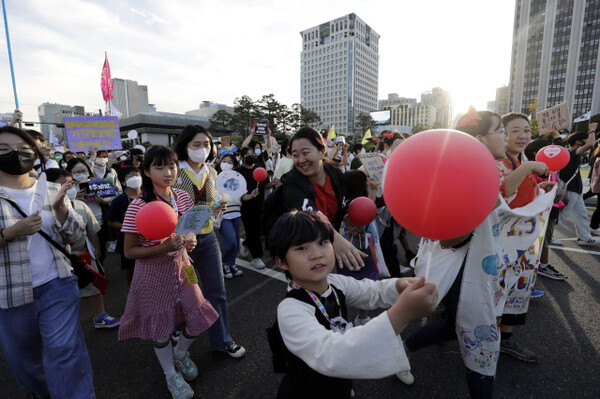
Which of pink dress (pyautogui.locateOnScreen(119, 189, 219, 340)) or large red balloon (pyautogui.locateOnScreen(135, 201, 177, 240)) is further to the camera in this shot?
pink dress (pyautogui.locateOnScreen(119, 189, 219, 340))

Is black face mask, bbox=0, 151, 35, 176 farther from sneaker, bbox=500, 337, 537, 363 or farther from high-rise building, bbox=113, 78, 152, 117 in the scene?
high-rise building, bbox=113, 78, 152, 117

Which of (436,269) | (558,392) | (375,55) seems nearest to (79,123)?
(436,269)

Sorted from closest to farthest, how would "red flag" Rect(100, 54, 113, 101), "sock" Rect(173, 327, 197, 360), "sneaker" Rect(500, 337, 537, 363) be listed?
1. "sock" Rect(173, 327, 197, 360)
2. "sneaker" Rect(500, 337, 537, 363)
3. "red flag" Rect(100, 54, 113, 101)

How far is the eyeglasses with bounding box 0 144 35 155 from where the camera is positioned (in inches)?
67.5

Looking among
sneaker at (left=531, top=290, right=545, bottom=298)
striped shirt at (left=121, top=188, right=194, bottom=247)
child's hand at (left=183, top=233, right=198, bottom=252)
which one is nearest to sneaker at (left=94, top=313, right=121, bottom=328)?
striped shirt at (left=121, top=188, right=194, bottom=247)

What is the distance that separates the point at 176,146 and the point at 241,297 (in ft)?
6.78

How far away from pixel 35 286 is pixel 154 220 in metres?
0.79

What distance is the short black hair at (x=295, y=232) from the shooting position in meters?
1.29

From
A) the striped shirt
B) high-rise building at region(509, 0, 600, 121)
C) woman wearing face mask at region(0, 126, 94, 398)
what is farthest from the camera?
high-rise building at region(509, 0, 600, 121)

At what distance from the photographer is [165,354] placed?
2.18 metres

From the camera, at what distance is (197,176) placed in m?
2.73

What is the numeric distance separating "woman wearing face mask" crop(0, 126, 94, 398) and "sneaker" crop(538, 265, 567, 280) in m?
5.15

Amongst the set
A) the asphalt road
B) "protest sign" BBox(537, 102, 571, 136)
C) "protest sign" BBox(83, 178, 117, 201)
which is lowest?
the asphalt road

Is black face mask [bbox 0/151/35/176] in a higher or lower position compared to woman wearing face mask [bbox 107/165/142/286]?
higher
